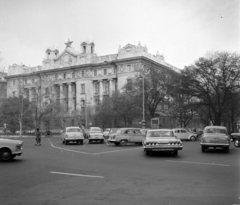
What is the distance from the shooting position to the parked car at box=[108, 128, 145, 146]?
2641 centimetres

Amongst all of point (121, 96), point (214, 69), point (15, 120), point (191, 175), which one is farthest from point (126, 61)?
point (191, 175)

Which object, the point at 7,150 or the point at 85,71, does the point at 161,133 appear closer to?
the point at 7,150

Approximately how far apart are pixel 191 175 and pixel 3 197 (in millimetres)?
6102

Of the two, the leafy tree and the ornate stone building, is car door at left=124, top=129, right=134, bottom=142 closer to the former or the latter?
the leafy tree

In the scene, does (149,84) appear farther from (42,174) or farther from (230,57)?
(42,174)

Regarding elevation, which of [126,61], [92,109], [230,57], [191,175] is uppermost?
[126,61]

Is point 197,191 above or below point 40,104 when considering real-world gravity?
below

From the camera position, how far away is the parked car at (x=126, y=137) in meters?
26.4

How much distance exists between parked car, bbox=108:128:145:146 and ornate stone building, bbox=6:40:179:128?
5060cm

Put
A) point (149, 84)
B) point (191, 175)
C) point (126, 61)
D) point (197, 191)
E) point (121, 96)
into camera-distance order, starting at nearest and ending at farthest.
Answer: point (197, 191)
point (191, 175)
point (149, 84)
point (121, 96)
point (126, 61)

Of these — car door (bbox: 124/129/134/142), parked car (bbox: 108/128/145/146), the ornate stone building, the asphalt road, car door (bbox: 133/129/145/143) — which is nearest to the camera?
the asphalt road

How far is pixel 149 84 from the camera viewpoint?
5322 cm

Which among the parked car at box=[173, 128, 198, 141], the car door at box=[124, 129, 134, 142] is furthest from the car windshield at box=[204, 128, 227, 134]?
the parked car at box=[173, 128, 198, 141]

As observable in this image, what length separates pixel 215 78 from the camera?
43.7 metres
